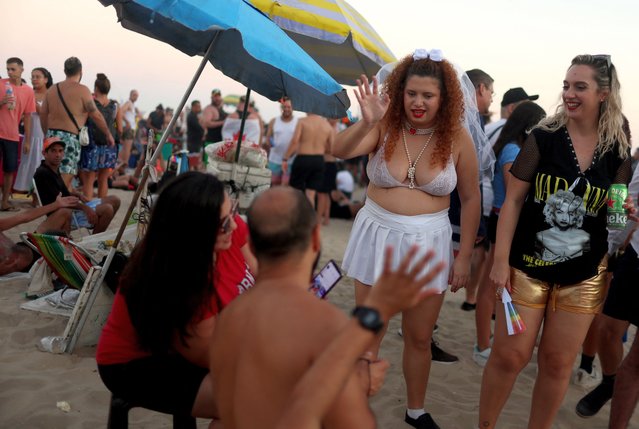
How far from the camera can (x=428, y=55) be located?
318cm

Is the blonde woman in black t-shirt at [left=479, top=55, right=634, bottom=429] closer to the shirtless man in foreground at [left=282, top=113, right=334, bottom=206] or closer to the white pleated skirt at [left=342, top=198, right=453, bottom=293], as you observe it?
the white pleated skirt at [left=342, top=198, right=453, bottom=293]

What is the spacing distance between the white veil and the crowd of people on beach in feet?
0.04

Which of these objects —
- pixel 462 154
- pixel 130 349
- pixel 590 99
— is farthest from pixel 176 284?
pixel 590 99

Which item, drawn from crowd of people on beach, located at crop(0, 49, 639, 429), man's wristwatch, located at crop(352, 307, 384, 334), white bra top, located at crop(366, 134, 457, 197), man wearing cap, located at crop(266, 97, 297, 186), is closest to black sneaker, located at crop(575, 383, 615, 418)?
crowd of people on beach, located at crop(0, 49, 639, 429)

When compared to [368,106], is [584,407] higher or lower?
lower

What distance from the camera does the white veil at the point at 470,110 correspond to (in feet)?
10.4

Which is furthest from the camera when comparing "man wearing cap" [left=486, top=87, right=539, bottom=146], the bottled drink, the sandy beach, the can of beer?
the bottled drink

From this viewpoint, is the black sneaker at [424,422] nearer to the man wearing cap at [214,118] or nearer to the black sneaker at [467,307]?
the black sneaker at [467,307]

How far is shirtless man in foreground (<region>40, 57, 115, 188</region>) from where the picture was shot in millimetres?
7425

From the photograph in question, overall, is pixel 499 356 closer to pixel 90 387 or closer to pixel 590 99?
pixel 590 99

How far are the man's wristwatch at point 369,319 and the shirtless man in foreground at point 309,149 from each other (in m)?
7.71

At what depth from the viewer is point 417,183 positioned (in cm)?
316

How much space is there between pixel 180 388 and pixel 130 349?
0.25 meters

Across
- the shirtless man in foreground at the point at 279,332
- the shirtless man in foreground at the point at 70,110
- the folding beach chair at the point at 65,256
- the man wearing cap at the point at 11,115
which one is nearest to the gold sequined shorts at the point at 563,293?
the shirtless man in foreground at the point at 279,332
